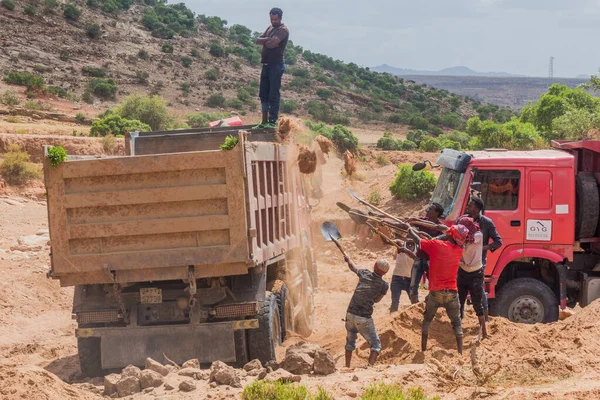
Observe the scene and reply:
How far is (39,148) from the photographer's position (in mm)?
24703

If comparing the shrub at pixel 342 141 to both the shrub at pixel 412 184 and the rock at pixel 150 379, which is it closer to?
the shrub at pixel 412 184

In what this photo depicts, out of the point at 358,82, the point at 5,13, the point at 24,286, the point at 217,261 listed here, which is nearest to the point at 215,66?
the point at 5,13

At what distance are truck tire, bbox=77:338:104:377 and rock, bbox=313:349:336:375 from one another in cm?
257

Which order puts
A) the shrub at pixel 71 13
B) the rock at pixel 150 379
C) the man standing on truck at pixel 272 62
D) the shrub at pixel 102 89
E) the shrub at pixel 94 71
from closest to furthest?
1. the rock at pixel 150 379
2. the man standing on truck at pixel 272 62
3. the shrub at pixel 102 89
4. the shrub at pixel 94 71
5. the shrub at pixel 71 13

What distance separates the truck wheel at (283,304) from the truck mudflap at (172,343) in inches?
39.6

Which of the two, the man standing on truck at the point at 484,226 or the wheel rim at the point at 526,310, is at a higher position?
the man standing on truck at the point at 484,226

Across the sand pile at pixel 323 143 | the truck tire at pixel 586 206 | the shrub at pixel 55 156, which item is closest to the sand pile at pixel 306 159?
the sand pile at pixel 323 143

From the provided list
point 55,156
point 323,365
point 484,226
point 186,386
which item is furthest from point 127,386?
point 484,226

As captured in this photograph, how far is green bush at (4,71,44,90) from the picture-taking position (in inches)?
1806

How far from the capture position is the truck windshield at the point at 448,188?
11094 millimetres

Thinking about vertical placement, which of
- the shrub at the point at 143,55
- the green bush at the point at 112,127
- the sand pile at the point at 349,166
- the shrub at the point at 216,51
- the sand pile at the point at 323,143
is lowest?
the sand pile at the point at 349,166

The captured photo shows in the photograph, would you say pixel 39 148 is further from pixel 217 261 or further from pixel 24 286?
pixel 217 261

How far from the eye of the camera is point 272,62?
500 inches

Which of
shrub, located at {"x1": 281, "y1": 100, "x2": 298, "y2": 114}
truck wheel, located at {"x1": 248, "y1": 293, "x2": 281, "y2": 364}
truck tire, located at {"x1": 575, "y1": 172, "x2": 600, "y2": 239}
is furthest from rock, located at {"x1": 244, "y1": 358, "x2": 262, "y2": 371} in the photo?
shrub, located at {"x1": 281, "y1": 100, "x2": 298, "y2": 114}
